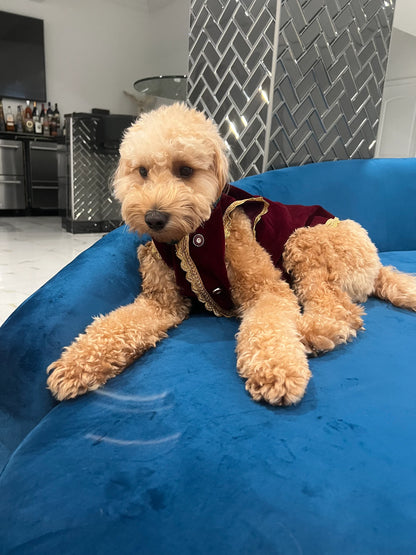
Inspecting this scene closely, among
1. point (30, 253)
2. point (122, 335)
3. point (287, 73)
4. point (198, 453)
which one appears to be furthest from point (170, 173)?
point (30, 253)

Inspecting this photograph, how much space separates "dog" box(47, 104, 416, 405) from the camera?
0.79 m

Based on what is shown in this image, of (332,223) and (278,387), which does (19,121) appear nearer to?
(332,223)

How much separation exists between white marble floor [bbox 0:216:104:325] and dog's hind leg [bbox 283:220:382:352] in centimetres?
144

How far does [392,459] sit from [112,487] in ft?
1.35

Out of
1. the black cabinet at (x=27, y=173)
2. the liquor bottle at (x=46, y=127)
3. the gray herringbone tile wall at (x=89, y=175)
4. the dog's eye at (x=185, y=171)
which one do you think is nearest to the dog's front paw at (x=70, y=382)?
→ the dog's eye at (x=185, y=171)

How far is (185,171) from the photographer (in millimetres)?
957

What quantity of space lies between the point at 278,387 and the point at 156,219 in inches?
17.5

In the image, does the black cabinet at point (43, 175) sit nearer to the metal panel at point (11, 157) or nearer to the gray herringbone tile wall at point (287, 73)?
the metal panel at point (11, 157)

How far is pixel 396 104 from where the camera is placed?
19.2 ft

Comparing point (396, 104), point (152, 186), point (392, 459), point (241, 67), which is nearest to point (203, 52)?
point (241, 67)

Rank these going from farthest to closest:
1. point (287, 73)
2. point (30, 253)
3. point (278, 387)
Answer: point (30, 253) → point (287, 73) → point (278, 387)

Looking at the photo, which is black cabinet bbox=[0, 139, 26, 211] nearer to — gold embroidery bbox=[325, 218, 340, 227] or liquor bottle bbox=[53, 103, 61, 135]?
liquor bottle bbox=[53, 103, 61, 135]

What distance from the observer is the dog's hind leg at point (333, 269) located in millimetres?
1067

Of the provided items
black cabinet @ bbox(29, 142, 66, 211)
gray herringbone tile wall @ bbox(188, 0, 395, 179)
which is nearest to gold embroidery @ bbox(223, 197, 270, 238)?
gray herringbone tile wall @ bbox(188, 0, 395, 179)
